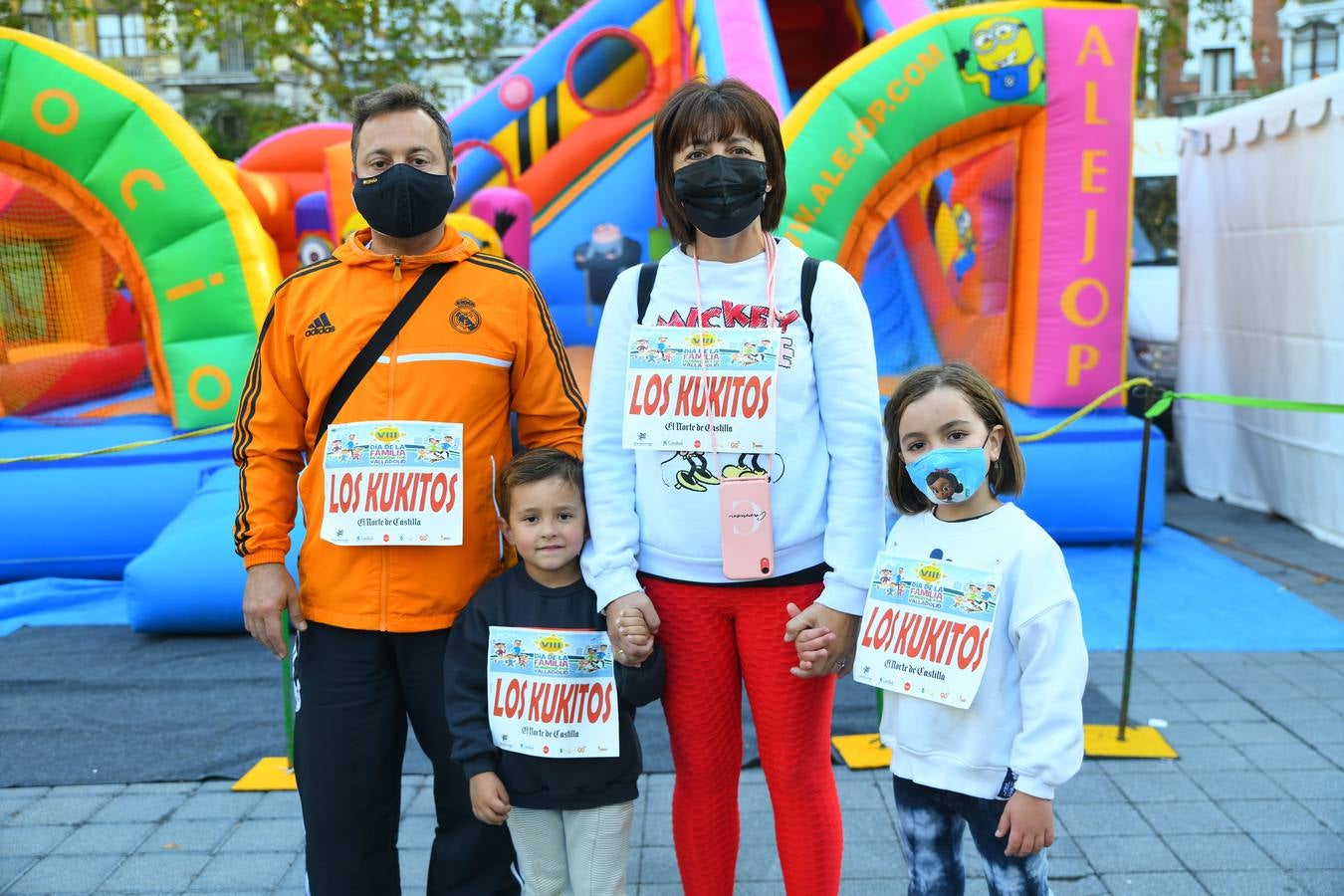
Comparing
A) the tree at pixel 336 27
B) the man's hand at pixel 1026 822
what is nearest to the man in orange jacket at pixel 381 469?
the man's hand at pixel 1026 822

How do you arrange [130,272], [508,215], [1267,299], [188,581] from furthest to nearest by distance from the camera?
[508,215] → [1267,299] → [130,272] → [188,581]

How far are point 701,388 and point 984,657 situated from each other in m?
0.70

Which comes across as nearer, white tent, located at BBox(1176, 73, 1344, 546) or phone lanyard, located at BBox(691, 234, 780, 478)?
phone lanyard, located at BBox(691, 234, 780, 478)

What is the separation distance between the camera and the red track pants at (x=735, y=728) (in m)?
2.24

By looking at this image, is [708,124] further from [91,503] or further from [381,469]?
[91,503]

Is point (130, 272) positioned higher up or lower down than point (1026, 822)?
higher up

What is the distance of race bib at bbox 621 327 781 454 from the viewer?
219 cm

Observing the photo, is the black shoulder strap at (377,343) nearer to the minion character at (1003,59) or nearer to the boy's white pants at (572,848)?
the boy's white pants at (572,848)

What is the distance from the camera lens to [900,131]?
236 inches

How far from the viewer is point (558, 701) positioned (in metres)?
2.36

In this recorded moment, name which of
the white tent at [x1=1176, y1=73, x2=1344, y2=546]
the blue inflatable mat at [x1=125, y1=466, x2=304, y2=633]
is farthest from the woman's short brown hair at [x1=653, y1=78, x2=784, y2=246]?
the white tent at [x1=1176, y1=73, x2=1344, y2=546]

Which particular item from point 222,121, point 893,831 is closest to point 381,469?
point 893,831

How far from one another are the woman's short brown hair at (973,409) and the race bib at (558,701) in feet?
2.17

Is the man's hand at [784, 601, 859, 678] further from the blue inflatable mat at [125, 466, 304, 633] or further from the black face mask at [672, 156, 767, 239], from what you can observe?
the blue inflatable mat at [125, 466, 304, 633]
